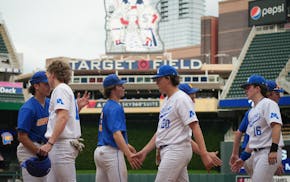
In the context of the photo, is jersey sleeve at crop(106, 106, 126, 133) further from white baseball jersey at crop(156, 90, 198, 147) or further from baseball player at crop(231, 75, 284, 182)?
baseball player at crop(231, 75, 284, 182)

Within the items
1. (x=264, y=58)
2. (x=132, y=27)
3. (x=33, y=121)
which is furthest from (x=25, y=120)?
(x=132, y=27)

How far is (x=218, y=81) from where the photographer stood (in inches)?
1874

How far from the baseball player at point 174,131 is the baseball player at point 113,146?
419 mm

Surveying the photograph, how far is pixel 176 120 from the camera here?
22.1ft

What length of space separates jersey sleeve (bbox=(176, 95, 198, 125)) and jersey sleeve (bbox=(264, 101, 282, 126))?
1.48 m

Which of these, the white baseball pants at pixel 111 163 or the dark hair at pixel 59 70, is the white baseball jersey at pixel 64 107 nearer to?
the dark hair at pixel 59 70

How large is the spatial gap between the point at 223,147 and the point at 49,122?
22.9 meters

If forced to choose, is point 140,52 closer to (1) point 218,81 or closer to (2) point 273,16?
(1) point 218,81

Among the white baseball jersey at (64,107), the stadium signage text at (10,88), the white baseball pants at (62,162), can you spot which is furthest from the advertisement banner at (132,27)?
the white baseball pants at (62,162)

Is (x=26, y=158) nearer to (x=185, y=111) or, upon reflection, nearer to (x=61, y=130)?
(x=61, y=130)

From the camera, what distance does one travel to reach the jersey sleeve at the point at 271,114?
7.67 m

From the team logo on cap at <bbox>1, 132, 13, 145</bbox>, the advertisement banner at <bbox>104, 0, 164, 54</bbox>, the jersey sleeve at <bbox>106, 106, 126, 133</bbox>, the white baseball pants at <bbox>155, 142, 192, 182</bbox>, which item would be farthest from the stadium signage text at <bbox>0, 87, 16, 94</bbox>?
the white baseball pants at <bbox>155, 142, 192, 182</bbox>

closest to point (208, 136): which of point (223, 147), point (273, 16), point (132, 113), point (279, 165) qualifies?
point (132, 113)

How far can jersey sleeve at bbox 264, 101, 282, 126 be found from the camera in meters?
7.67
